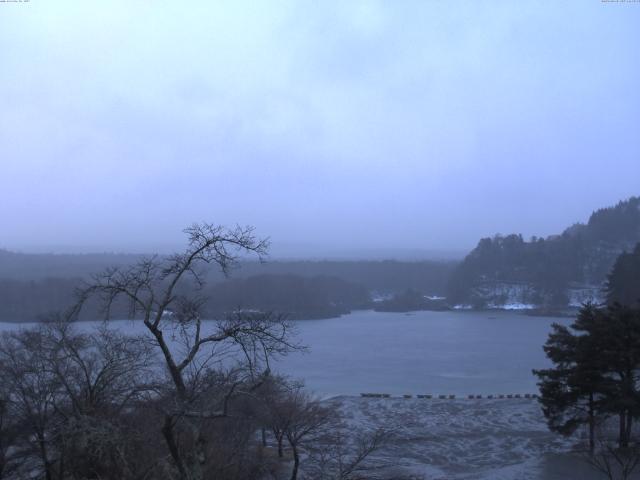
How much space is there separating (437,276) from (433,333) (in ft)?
71.1

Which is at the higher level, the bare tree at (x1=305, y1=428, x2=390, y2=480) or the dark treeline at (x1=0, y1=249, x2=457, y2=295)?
the dark treeline at (x1=0, y1=249, x2=457, y2=295)

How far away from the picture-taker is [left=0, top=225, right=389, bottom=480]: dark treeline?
3.12 metres

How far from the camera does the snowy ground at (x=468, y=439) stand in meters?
7.87

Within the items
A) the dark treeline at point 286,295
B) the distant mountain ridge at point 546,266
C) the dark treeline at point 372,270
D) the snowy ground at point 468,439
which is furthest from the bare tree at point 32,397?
the dark treeline at point 372,270

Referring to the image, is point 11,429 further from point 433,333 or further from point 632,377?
point 433,333

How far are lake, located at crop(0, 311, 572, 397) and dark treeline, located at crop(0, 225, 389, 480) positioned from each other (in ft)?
18.6

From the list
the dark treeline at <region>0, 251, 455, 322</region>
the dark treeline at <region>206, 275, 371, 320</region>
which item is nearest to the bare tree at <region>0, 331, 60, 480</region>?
the dark treeline at <region>0, 251, 455, 322</region>

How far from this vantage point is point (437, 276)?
148 feet

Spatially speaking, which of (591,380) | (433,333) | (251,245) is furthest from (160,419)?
(433,333)

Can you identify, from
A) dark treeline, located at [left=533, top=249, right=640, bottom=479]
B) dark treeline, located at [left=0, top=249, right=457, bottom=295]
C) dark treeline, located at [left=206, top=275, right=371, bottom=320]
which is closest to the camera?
dark treeline, located at [left=533, top=249, right=640, bottom=479]

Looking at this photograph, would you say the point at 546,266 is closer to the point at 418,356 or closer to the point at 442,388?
the point at 418,356

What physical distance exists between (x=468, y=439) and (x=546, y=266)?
30175mm

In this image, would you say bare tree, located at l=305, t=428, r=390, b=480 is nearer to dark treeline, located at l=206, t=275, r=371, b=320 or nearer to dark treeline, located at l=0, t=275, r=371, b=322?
dark treeline, located at l=0, t=275, r=371, b=322

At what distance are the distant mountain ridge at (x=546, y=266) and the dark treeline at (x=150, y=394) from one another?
3078cm
